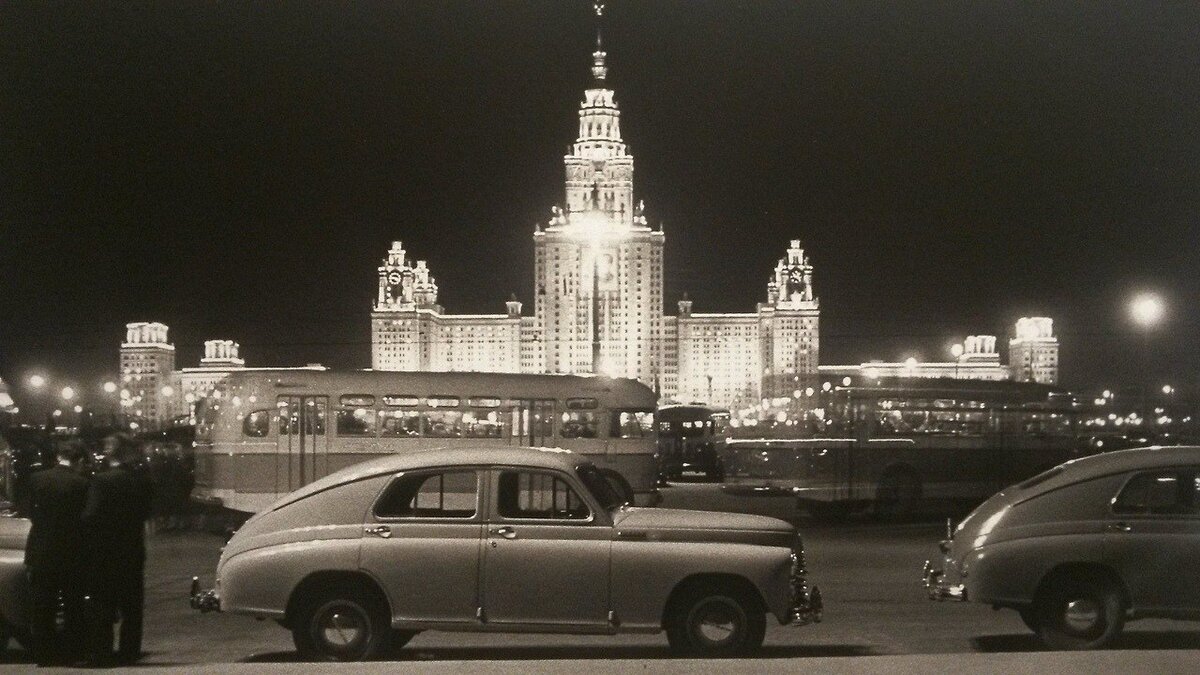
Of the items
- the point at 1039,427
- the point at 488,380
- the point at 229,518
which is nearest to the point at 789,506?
the point at 1039,427

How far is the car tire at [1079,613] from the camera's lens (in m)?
11.4

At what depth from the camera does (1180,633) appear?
12914mm

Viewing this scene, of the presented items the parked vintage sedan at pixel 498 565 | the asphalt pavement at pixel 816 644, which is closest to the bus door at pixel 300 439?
the asphalt pavement at pixel 816 644

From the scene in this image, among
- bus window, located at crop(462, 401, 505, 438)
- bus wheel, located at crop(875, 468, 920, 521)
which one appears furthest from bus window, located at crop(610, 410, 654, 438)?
bus wheel, located at crop(875, 468, 920, 521)

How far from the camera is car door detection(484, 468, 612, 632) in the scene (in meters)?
10.5

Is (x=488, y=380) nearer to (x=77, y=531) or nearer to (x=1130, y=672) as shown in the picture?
(x=77, y=531)

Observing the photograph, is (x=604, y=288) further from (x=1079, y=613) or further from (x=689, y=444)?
(x=1079, y=613)

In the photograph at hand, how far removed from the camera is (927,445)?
1155 inches

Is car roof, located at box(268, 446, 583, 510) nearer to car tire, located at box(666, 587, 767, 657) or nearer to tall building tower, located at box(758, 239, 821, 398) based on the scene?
car tire, located at box(666, 587, 767, 657)

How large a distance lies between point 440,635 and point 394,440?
15091 millimetres

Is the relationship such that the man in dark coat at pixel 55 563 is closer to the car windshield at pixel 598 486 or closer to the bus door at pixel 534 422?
the car windshield at pixel 598 486

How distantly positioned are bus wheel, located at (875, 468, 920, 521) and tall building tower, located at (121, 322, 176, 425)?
11061 centimetres

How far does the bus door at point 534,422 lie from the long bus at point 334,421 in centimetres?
2

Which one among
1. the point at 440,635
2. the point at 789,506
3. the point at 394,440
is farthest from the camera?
the point at 789,506
